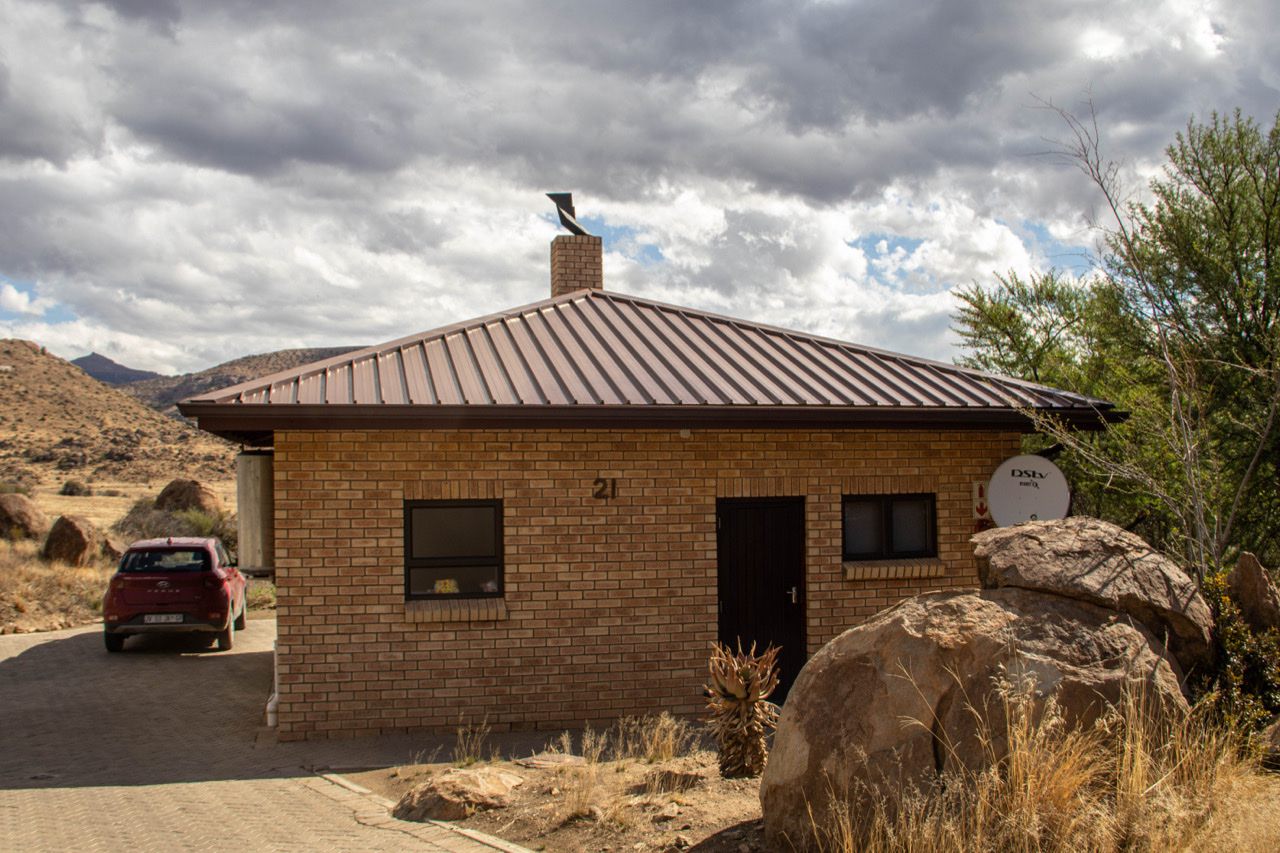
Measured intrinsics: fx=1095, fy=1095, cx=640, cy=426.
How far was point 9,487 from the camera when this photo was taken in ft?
116

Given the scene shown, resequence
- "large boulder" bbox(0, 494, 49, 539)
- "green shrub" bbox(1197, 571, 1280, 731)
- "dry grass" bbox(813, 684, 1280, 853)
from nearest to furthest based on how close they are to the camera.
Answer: "dry grass" bbox(813, 684, 1280, 853) < "green shrub" bbox(1197, 571, 1280, 731) < "large boulder" bbox(0, 494, 49, 539)

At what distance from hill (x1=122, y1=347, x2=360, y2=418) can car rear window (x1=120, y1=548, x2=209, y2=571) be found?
55735 mm

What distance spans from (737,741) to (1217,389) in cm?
Result: 968

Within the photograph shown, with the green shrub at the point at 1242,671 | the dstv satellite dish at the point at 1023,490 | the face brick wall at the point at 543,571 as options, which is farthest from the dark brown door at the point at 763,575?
the green shrub at the point at 1242,671

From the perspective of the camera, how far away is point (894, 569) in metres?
10.9

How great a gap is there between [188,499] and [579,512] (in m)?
22.8

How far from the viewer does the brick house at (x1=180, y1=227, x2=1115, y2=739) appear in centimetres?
948

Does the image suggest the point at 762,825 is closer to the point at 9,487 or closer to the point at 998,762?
the point at 998,762

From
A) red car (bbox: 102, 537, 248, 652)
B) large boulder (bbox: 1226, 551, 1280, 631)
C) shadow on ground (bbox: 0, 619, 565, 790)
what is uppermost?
large boulder (bbox: 1226, 551, 1280, 631)

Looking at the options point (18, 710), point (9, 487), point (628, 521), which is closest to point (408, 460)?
point (628, 521)

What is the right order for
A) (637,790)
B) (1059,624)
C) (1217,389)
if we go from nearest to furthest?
(1059,624) → (637,790) → (1217,389)

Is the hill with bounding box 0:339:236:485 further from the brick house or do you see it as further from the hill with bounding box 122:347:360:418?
the brick house

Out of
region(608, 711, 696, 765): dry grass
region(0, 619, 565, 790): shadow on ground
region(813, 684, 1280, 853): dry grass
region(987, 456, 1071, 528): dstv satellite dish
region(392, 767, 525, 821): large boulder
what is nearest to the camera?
region(813, 684, 1280, 853): dry grass

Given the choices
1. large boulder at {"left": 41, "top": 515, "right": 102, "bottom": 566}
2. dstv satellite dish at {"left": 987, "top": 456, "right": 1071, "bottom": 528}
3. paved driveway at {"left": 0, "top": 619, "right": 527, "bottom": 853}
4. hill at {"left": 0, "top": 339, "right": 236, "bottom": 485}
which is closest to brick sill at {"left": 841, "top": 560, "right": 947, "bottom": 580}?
dstv satellite dish at {"left": 987, "top": 456, "right": 1071, "bottom": 528}
